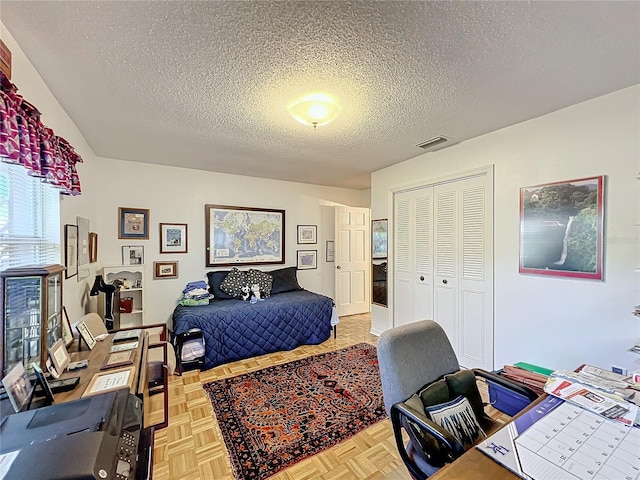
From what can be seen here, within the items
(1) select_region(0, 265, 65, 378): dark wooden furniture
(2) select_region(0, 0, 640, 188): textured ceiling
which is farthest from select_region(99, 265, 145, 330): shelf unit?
(1) select_region(0, 265, 65, 378): dark wooden furniture

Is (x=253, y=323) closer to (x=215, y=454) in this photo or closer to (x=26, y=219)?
(x=215, y=454)

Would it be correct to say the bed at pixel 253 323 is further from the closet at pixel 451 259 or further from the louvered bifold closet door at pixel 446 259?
the louvered bifold closet door at pixel 446 259

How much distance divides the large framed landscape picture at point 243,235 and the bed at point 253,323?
37cm

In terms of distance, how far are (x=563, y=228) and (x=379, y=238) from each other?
7.32ft

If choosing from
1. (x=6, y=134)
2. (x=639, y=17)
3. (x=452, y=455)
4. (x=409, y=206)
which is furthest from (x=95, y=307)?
(x=639, y=17)

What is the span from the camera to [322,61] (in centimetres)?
162

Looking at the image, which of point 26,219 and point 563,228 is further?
point 563,228

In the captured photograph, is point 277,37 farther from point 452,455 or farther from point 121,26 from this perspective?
point 452,455

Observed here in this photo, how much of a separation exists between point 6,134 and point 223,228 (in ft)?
10.2

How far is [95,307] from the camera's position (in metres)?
3.12

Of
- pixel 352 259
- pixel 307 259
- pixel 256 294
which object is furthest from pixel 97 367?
pixel 352 259

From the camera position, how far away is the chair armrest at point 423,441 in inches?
42.6

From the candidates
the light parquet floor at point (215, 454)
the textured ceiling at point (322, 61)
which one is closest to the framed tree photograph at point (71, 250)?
the textured ceiling at point (322, 61)

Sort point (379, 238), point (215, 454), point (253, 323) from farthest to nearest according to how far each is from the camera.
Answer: point (379, 238) < point (253, 323) < point (215, 454)
